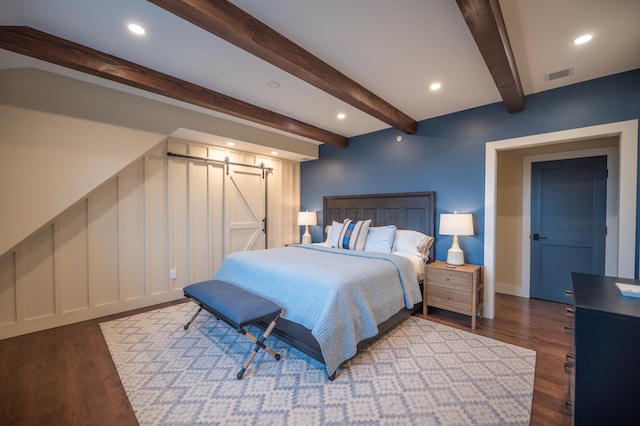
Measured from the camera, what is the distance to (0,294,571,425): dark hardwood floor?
1631mm

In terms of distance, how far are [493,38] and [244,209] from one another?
3.95m

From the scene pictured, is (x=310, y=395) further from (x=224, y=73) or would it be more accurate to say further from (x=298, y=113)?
(x=298, y=113)

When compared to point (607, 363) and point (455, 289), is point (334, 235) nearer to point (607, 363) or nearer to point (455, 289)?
point (455, 289)

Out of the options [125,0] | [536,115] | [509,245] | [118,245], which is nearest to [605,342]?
[536,115]

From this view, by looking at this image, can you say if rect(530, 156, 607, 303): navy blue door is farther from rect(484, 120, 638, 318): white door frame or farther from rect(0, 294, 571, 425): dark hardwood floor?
rect(484, 120, 638, 318): white door frame

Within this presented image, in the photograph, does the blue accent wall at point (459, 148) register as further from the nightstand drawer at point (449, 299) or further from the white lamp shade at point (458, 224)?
the nightstand drawer at point (449, 299)

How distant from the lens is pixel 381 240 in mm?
3605

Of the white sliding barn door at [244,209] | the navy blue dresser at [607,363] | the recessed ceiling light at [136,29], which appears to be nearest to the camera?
the navy blue dresser at [607,363]

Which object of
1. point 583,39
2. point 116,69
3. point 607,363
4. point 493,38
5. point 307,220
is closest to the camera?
point 607,363

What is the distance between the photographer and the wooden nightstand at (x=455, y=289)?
9.32 feet

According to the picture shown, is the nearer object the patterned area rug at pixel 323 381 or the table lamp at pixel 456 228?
the patterned area rug at pixel 323 381

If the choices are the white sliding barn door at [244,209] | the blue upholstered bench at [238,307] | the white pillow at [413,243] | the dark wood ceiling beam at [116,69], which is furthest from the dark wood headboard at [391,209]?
the blue upholstered bench at [238,307]

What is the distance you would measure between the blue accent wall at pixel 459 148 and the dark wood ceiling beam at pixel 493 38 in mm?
667

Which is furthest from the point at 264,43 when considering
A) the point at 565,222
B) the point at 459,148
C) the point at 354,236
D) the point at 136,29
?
the point at 565,222
